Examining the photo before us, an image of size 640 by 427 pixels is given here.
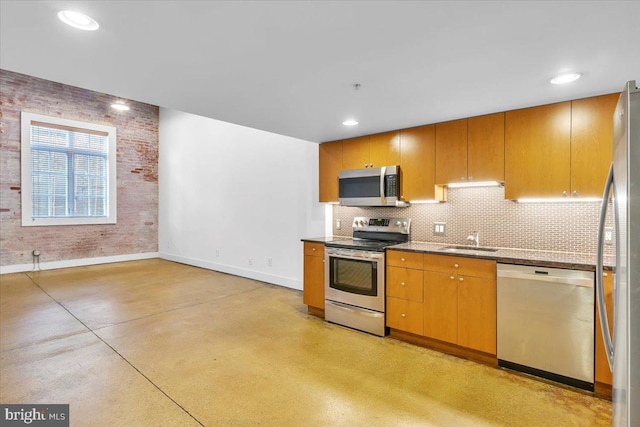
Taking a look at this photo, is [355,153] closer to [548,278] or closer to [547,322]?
[548,278]

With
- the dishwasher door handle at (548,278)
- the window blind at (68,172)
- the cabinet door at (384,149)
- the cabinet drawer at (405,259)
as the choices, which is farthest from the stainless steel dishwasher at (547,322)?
the window blind at (68,172)

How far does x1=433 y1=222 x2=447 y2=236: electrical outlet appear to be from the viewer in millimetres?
3705

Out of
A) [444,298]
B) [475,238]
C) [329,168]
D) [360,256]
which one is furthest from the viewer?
[329,168]

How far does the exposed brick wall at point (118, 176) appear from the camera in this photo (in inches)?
253

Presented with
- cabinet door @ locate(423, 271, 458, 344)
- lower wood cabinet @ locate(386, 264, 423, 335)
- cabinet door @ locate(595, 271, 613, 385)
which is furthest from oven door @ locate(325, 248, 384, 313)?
cabinet door @ locate(595, 271, 613, 385)

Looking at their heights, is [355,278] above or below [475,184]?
below

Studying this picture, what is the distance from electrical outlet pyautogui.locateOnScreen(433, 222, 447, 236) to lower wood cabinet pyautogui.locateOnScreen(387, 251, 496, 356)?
0.65 metres

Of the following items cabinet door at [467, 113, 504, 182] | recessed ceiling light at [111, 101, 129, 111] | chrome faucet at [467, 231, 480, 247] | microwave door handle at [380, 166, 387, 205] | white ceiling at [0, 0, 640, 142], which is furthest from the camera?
recessed ceiling light at [111, 101, 129, 111]

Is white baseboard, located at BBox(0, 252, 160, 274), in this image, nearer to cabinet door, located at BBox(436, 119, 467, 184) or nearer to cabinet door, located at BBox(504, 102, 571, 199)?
cabinet door, located at BBox(436, 119, 467, 184)

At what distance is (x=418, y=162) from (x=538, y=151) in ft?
3.68

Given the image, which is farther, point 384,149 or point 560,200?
point 384,149

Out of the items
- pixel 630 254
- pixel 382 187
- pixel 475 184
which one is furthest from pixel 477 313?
pixel 630 254

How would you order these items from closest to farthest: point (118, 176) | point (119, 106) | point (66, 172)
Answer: point (66, 172) < point (119, 106) < point (118, 176)

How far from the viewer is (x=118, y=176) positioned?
312 inches
